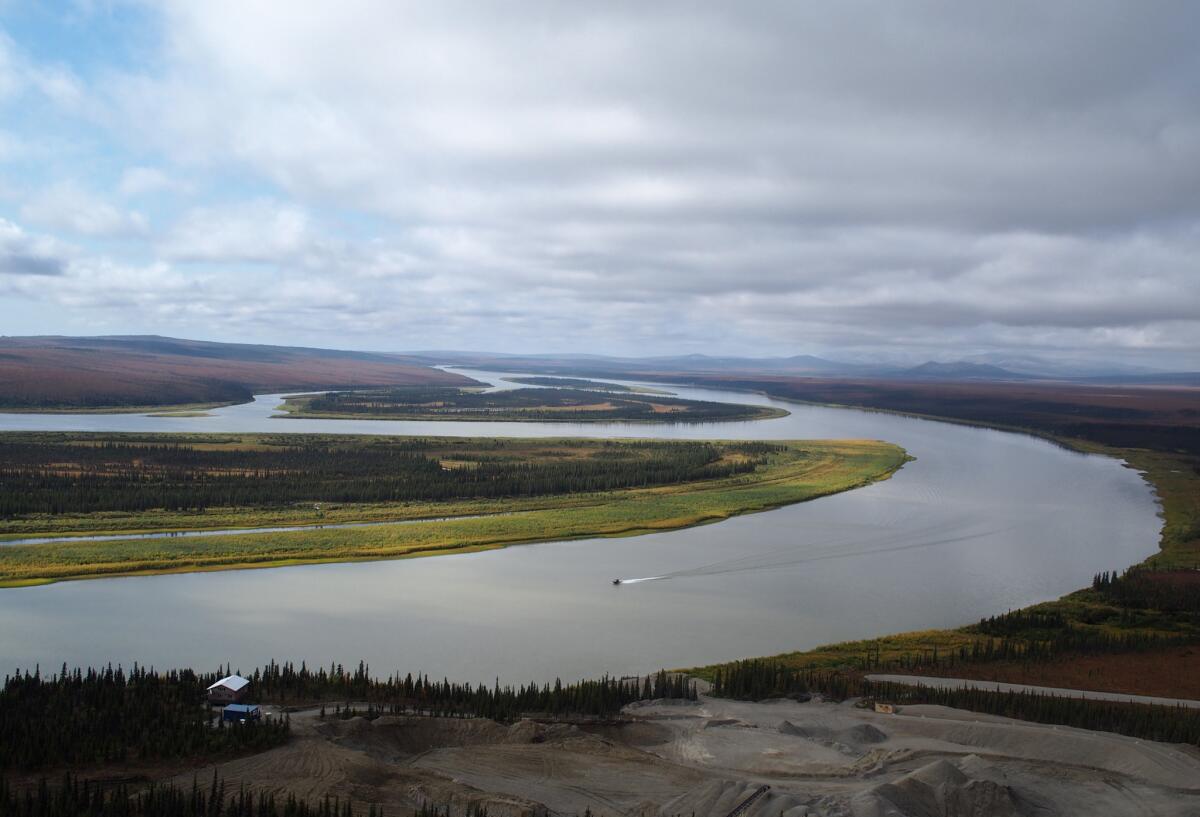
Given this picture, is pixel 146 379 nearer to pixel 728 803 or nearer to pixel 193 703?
pixel 193 703

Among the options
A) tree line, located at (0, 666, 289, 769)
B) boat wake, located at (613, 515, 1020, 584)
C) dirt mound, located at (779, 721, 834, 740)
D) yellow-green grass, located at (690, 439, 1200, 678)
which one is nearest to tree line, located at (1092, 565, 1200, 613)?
yellow-green grass, located at (690, 439, 1200, 678)

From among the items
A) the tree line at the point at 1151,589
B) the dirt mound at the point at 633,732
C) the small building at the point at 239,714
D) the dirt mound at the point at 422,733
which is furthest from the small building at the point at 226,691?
the tree line at the point at 1151,589

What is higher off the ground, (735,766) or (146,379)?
(146,379)

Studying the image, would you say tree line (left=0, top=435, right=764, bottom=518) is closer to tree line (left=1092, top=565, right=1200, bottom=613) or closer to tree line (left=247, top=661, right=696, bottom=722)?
tree line (left=247, top=661, right=696, bottom=722)

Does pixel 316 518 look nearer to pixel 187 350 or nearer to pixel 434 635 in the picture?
pixel 434 635

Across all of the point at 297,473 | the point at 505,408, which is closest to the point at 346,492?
the point at 297,473

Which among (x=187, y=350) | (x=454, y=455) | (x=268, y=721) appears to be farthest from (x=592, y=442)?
(x=187, y=350)
